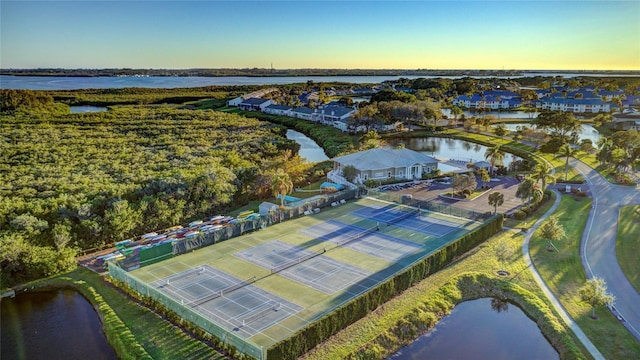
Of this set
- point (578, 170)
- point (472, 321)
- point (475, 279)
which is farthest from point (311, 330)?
point (578, 170)

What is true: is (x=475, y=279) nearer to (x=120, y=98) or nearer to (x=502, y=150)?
(x=502, y=150)

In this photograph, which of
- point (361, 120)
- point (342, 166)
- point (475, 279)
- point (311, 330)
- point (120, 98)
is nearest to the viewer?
point (311, 330)

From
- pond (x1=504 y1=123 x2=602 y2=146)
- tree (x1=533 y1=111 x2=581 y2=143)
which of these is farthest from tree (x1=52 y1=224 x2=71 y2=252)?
pond (x1=504 y1=123 x2=602 y2=146)

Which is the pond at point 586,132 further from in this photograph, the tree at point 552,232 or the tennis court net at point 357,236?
the tennis court net at point 357,236

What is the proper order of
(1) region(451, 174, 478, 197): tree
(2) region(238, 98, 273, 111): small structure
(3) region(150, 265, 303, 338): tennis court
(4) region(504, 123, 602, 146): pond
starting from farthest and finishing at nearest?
1. (2) region(238, 98, 273, 111): small structure
2. (4) region(504, 123, 602, 146): pond
3. (1) region(451, 174, 478, 197): tree
4. (3) region(150, 265, 303, 338): tennis court

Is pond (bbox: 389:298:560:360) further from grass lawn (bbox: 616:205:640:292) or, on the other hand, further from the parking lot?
the parking lot

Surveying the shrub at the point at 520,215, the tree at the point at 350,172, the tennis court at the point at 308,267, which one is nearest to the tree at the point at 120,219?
the tennis court at the point at 308,267
